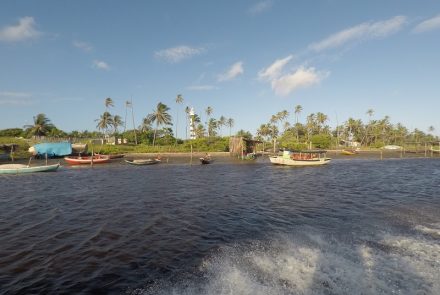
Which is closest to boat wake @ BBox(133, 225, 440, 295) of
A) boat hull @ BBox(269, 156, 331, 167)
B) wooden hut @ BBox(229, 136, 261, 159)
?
boat hull @ BBox(269, 156, 331, 167)

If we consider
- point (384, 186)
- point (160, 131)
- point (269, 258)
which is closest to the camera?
point (269, 258)

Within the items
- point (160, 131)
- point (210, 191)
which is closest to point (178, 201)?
point (210, 191)

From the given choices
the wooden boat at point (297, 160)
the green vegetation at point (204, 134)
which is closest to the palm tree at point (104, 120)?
the green vegetation at point (204, 134)

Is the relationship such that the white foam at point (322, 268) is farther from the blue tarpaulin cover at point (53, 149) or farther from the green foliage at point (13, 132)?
the green foliage at point (13, 132)

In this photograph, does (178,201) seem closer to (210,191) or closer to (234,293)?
(210,191)

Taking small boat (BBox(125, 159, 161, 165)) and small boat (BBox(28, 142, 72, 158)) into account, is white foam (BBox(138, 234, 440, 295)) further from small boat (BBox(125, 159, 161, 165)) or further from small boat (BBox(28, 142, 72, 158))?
small boat (BBox(28, 142, 72, 158))
